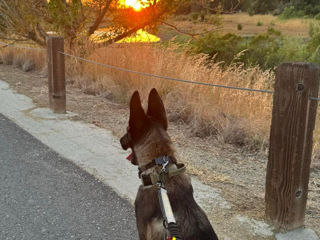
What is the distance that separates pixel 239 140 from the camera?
551 cm

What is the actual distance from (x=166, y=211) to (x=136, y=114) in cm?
74

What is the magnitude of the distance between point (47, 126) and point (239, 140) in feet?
9.98

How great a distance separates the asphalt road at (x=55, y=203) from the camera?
311cm

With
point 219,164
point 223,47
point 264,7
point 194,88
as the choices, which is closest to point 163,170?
point 219,164

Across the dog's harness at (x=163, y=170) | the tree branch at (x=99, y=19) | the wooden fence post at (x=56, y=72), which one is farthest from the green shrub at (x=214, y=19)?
the dog's harness at (x=163, y=170)

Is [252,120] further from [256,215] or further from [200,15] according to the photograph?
[200,15]

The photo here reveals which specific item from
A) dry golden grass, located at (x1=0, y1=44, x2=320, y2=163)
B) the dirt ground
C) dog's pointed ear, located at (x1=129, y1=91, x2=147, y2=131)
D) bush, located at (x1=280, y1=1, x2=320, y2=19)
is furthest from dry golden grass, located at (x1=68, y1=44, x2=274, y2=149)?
bush, located at (x1=280, y1=1, x2=320, y2=19)

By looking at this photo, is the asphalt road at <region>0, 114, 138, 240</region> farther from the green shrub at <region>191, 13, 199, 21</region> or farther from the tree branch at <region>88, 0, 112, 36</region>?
the green shrub at <region>191, 13, 199, 21</region>

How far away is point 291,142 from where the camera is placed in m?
2.85

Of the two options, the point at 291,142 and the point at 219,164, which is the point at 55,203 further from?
the point at 291,142

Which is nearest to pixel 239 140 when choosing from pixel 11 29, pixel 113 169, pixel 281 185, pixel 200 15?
pixel 113 169

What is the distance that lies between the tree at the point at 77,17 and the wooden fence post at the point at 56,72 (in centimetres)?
300

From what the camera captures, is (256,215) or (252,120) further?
(252,120)

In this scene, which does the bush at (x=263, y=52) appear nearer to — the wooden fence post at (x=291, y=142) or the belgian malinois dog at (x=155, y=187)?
the wooden fence post at (x=291, y=142)
